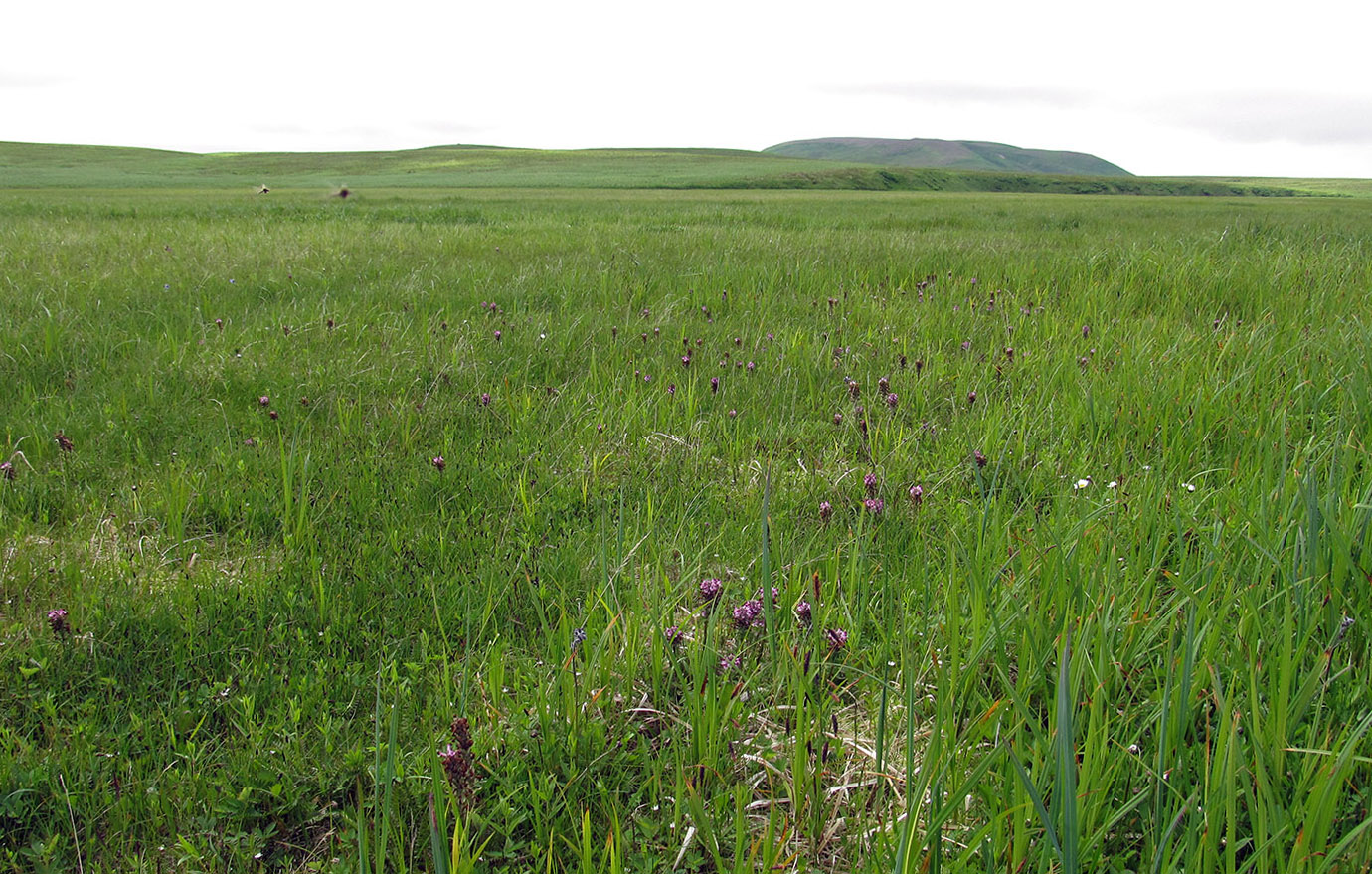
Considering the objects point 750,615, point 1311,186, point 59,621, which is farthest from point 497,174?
point 1311,186

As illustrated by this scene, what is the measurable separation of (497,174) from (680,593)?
66997 millimetres

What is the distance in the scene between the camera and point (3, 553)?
2172mm

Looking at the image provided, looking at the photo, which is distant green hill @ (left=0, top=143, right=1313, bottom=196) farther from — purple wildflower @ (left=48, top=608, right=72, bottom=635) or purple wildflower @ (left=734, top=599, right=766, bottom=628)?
purple wildflower @ (left=734, top=599, right=766, bottom=628)

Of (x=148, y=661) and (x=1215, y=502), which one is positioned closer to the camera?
(x=148, y=661)

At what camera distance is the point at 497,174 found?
2488 inches

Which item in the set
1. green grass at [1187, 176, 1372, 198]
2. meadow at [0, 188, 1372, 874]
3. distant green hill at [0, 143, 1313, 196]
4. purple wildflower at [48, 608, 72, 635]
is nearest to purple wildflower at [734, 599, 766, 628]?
meadow at [0, 188, 1372, 874]

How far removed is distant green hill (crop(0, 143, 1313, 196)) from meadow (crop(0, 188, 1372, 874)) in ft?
145

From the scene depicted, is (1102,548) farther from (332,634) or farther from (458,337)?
(458,337)

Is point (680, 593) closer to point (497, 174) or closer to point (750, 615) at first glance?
point (750, 615)

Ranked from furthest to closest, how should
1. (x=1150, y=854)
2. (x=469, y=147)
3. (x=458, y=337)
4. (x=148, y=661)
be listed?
(x=469, y=147)
(x=458, y=337)
(x=148, y=661)
(x=1150, y=854)

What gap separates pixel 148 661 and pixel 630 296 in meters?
4.40

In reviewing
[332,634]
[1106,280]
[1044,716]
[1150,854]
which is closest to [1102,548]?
[1044,716]

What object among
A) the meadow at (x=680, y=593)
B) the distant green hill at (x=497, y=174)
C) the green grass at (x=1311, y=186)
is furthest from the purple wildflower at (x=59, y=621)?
the green grass at (x=1311, y=186)

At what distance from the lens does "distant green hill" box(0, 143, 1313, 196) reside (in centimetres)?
4925
